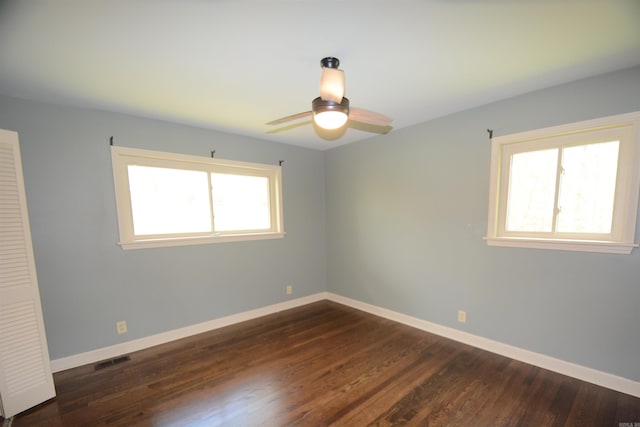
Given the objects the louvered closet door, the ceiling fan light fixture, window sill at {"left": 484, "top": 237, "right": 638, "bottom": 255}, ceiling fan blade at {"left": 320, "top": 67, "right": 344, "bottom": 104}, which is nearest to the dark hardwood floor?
the louvered closet door

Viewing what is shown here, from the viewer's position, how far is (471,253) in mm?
2596

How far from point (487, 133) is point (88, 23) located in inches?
120

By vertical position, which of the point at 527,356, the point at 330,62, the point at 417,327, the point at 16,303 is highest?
the point at 330,62

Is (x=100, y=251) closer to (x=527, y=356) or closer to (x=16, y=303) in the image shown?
(x=16, y=303)

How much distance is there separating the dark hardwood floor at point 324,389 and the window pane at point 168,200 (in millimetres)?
1294

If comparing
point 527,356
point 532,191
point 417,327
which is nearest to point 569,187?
point 532,191

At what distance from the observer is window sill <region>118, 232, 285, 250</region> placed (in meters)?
2.57

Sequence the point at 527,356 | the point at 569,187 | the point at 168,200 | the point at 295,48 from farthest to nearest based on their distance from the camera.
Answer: the point at 168,200
the point at 527,356
the point at 569,187
the point at 295,48

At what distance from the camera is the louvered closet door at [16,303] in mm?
1723

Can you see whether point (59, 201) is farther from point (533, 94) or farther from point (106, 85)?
point (533, 94)

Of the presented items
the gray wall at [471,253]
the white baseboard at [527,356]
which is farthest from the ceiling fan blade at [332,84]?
the white baseboard at [527,356]

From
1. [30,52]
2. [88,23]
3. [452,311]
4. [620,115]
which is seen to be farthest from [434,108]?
[30,52]

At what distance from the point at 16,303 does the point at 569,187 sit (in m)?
4.38

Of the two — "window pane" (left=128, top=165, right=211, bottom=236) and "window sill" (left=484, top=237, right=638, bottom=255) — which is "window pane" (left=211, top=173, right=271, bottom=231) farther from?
"window sill" (left=484, top=237, right=638, bottom=255)
